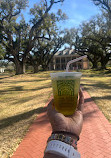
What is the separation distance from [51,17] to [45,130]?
2012cm

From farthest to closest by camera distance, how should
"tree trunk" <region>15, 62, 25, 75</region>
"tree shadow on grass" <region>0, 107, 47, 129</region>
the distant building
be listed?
1. the distant building
2. "tree trunk" <region>15, 62, 25, 75</region>
3. "tree shadow on grass" <region>0, 107, 47, 129</region>

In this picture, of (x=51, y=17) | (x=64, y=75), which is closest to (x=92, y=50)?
(x=51, y=17)

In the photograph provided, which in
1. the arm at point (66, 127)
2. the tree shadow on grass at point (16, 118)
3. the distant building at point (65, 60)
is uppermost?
the distant building at point (65, 60)

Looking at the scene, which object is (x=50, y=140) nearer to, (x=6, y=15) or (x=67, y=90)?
(x=67, y=90)

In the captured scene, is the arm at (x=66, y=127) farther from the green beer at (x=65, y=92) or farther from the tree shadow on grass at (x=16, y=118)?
the tree shadow on grass at (x=16, y=118)

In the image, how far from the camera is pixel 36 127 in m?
4.01

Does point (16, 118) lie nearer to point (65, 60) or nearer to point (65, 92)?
point (65, 92)

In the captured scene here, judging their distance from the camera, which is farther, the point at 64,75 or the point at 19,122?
the point at 19,122

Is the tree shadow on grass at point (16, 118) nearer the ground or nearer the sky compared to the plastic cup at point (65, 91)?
nearer the ground

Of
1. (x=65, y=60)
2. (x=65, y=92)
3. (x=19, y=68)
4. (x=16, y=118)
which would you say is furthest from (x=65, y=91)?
(x=65, y=60)

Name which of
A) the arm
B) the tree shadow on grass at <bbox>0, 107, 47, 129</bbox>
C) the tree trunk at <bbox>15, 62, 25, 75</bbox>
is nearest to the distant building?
the tree trunk at <bbox>15, 62, 25, 75</bbox>

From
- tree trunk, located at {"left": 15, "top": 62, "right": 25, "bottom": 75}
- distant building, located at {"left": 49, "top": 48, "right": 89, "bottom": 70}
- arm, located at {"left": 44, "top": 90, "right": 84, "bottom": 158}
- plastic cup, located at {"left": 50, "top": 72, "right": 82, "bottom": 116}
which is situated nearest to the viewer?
arm, located at {"left": 44, "top": 90, "right": 84, "bottom": 158}

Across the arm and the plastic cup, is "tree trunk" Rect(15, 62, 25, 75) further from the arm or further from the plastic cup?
the arm

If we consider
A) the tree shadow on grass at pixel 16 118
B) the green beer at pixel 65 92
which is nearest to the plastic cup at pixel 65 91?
the green beer at pixel 65 92
